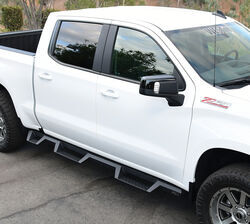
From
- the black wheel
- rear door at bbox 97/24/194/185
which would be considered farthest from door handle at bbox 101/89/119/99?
the black wheel

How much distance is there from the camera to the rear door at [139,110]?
10.8 feet

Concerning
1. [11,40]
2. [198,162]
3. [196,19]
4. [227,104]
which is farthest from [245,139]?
[11,40]

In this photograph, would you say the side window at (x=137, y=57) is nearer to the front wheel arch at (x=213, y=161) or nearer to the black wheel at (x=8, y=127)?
the front wheel arch at (x=213, y=161)

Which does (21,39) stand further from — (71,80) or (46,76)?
(71,80)

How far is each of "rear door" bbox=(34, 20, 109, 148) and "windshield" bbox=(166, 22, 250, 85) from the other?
0.82m

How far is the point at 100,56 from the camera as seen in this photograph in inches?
151

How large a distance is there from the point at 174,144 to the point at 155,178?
50 centimetres

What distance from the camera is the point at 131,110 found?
3.54 m

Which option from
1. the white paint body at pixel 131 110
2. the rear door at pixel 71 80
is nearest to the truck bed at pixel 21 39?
the white paint body at pixel 131 110

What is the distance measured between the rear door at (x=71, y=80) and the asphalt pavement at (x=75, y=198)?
530 millimetres

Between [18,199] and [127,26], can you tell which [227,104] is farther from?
[18,199]

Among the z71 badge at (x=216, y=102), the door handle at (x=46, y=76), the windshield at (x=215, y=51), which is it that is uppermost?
the windshield at (x=215, y=51)

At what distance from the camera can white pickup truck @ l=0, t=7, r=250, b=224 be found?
10.1ft

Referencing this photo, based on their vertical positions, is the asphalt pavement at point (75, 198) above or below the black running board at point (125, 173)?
below
